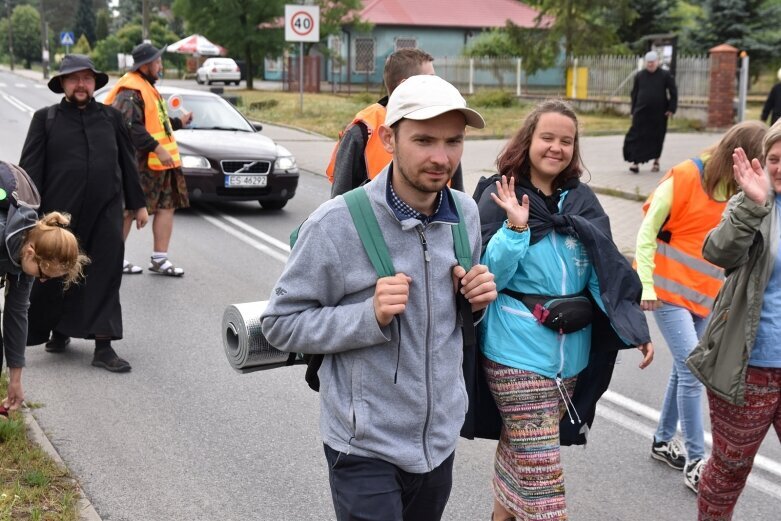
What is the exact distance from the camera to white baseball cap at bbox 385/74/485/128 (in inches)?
101

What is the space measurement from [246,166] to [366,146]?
8.12 metres

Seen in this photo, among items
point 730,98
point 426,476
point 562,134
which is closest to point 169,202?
point 562,134

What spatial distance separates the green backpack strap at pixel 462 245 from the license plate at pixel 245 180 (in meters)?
9.94

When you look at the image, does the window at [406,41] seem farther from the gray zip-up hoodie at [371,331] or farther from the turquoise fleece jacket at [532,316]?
the gray zip-up hoodie at [371,331]

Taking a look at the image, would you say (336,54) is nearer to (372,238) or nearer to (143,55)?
(143,55)

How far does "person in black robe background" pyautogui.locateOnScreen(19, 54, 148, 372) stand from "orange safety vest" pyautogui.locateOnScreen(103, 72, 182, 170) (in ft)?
7.04

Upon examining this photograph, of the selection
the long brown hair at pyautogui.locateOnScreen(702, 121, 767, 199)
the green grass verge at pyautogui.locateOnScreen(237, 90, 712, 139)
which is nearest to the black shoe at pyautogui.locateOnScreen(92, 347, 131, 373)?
the long brown hair at pyautogui.locateOnScreen(702, 121, 767, 199)

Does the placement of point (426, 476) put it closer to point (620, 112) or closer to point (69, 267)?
point (69, 267)

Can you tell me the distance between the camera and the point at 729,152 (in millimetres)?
4332

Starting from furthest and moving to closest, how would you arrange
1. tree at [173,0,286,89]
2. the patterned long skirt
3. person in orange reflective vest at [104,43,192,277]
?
tree at [173,0,286,89]
person in orange reflective vest at [104,43,192,277]
the patterned long skirt

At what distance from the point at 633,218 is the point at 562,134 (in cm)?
940

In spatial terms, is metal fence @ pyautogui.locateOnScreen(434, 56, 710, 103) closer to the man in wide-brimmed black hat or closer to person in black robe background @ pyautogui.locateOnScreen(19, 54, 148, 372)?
person in black robe background @ pyautogui.locateOnScreen(19, 54, 148, 372)

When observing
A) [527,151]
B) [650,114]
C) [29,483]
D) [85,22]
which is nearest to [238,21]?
[650,114]

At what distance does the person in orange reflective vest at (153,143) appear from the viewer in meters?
8.46
